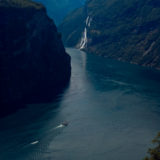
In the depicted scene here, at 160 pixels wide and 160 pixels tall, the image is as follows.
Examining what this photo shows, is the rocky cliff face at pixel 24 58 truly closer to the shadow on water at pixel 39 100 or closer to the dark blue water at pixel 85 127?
the shadow on water at pixel 39 100

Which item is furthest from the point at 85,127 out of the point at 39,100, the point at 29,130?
the point at 39,100

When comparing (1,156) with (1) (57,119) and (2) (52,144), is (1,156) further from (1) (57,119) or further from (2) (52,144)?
(1) (57,119)

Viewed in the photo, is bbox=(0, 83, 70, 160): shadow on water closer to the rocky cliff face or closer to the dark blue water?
the dark blue water

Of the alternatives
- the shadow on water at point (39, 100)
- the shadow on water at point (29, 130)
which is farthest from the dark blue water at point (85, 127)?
the shadow on water at point (39, 100)

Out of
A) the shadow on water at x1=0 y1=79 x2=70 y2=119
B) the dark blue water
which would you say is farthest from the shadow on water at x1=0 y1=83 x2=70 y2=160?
the shadow on water at x1=0 y1=79 x2=70 y2=119

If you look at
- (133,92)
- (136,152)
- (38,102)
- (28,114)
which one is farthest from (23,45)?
(136,152)

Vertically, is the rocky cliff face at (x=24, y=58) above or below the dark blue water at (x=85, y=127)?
above
